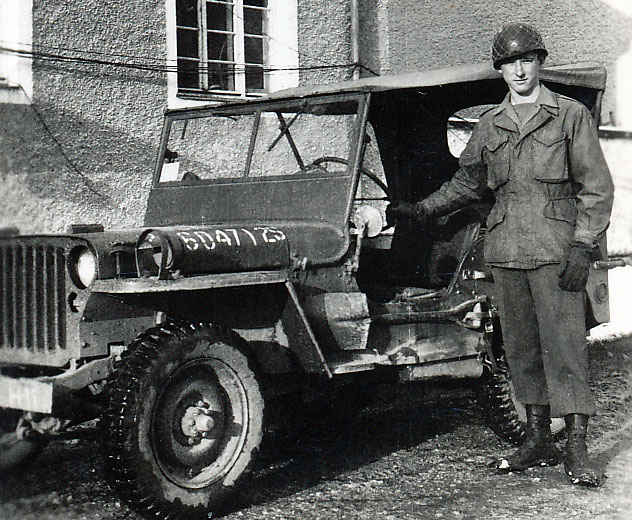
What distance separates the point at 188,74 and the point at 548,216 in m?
5.90

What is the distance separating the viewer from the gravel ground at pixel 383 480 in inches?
146

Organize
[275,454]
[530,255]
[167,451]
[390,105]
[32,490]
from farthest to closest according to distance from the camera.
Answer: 1. [390,105]
2. [275,454]
3. [530,255]
4. [32,490]
5. [167,451]

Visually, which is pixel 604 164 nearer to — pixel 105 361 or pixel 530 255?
pixel 530 255

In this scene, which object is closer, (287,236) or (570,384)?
(570,384)

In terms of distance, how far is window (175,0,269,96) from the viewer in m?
9.09

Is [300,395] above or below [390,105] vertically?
below

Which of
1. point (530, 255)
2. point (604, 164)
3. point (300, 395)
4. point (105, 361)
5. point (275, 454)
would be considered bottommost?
point (275, 454)

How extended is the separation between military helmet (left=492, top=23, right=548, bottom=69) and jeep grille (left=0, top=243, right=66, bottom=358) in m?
2.16

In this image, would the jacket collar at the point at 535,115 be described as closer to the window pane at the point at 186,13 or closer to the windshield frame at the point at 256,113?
the windshield frame at the point at 256,113

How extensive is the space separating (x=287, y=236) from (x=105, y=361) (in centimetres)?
112

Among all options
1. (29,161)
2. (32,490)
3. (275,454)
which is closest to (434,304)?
(275,454)

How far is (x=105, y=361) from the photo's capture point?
3629mm

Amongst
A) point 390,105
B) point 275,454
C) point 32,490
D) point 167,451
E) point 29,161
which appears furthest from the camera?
point 29,161

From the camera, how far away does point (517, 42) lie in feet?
13.0
